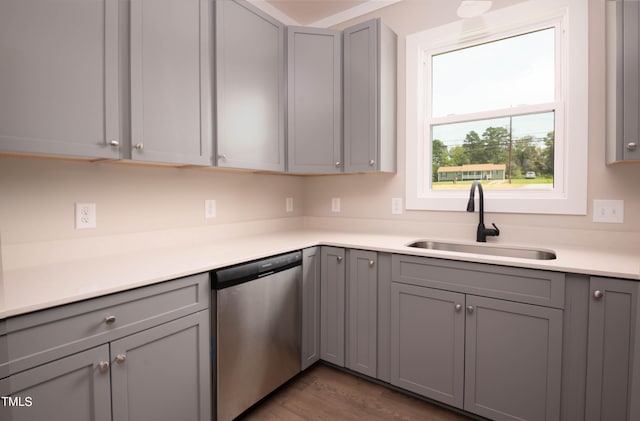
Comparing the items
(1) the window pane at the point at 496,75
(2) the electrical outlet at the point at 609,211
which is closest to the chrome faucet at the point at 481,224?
(2) the electrical outlet at the point at 609,211

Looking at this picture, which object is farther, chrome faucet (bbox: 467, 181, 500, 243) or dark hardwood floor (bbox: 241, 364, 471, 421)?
chrome faucet (bbox: 467, 181, 500, 243)

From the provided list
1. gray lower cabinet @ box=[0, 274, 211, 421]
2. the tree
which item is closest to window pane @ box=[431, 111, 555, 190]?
the tree

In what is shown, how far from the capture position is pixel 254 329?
1.71 metres

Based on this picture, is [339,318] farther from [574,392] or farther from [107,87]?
[107,87]

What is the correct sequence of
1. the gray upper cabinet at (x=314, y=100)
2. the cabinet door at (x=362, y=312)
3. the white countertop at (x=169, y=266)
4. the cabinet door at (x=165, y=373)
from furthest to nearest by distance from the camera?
1. the gray upper cabinet at (x=314, y=100)
2. the cabinet door at (x=362, y=312)
3. the cabinet door at (x=165, y=373)
4. the white countertop at (x=169, y=266)

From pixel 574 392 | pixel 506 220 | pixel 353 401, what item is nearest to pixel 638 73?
pixel 506 220

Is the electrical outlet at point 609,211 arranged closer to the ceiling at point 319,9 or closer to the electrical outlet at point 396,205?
the electrical outlet at point 396,205

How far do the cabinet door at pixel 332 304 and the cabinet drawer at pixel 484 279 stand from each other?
38 centimetres

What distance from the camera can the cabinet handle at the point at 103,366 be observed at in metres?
1.15

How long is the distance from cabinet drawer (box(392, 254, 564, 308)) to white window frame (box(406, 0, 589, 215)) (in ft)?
2.30

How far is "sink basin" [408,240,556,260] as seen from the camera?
1957mm

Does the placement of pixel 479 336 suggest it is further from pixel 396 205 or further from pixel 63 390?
pixel 63 390

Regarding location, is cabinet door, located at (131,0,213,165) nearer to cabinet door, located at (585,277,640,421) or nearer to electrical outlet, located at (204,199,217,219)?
electrical outlet, located at (204,199,217,219)

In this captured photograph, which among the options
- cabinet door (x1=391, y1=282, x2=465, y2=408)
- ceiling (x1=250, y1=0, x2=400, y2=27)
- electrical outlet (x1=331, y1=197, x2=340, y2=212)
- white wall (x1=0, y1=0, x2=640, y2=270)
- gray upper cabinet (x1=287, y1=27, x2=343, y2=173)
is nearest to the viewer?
white wall (x1=0, y1=0, x2=640, y2=270)
